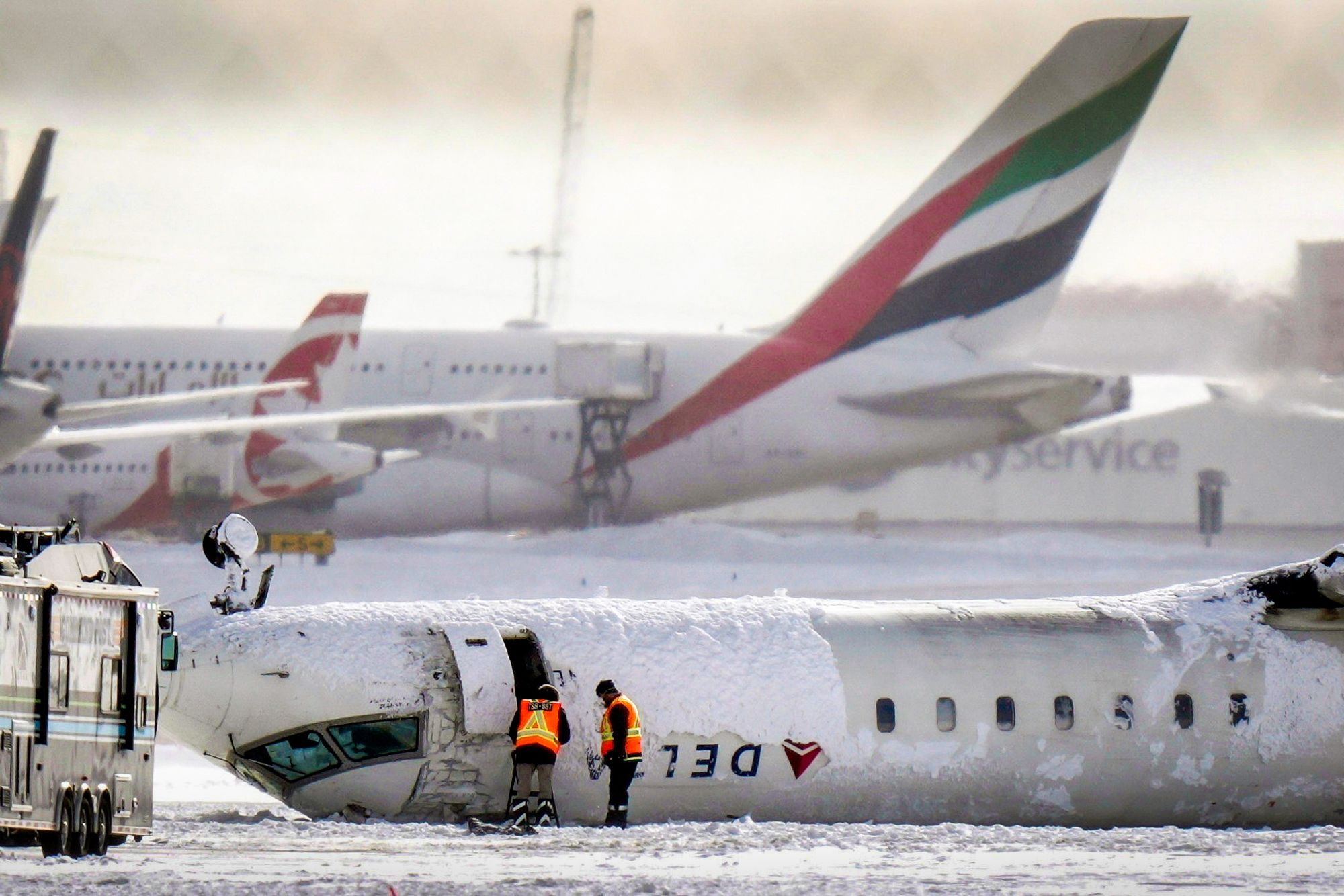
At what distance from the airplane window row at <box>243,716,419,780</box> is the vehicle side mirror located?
1004 mm

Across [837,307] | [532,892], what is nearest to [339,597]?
[837,307]

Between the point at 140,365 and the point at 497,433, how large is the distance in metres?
7.92

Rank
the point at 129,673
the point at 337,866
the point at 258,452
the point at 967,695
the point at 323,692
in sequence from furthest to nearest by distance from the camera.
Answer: the point at 258,452
the point at 967,695
the point at 323,692
the point at 129,673
the point at 337,866

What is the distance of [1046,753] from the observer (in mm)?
17344

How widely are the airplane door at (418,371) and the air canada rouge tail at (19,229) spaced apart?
14.8 meters

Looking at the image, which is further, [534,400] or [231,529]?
[534,400]

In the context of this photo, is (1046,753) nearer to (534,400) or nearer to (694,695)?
(694,695)

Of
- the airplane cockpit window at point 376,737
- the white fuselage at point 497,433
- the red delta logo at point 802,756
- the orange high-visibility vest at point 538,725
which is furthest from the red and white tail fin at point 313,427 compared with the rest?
the orange high-visibility vest at point 538,725

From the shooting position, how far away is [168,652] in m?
15.7

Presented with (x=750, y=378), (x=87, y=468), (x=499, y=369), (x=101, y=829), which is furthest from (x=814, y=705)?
(x=87, y=468)

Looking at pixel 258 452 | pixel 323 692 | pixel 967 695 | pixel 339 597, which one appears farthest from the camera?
pixel 258 452

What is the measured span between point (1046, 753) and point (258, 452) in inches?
1119

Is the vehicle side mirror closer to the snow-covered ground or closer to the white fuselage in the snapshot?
the snow-covered ground

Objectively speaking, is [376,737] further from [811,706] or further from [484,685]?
[811,706]
